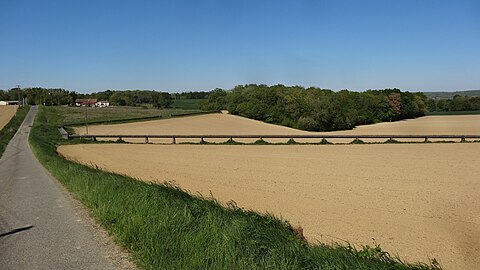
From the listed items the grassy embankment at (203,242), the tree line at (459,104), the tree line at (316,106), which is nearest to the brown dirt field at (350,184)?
the grassy embankment at (203,242)

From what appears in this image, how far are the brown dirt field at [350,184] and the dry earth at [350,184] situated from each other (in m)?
0.04

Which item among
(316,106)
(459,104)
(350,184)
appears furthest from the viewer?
(459,104)

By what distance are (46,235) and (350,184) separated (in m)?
17.3

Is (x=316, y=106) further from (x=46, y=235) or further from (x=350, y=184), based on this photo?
(x=46, y=235)

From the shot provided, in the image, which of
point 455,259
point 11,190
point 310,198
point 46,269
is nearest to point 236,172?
point 310,198

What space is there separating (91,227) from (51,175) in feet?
35.0

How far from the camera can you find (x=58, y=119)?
8031 centimetres

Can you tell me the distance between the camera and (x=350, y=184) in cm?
2291

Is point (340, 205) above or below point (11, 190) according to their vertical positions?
below

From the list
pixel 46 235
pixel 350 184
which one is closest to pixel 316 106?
pixel 350 184

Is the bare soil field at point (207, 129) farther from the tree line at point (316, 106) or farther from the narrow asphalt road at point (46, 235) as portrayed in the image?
the narrow asphalt road at point (46, 235)

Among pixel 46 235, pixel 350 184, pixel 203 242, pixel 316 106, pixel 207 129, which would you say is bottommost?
pixel 207 129

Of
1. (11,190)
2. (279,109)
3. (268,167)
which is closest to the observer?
(11,190)

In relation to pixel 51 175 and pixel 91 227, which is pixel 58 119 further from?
pixel 91 227
